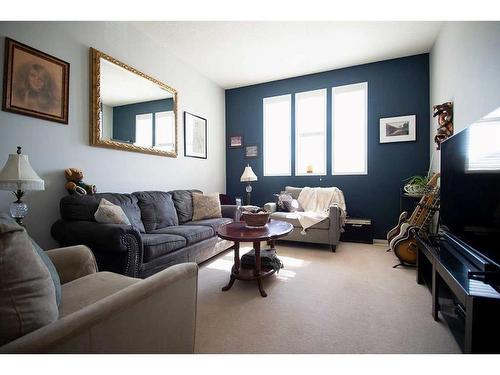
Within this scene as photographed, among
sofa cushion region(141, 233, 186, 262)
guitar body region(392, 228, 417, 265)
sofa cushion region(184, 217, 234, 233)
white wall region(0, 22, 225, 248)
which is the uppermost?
white wall region(0, 22, 225, 248)

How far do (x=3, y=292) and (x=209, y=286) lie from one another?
1.71m

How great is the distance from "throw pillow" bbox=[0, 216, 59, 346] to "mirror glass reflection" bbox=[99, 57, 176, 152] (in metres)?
2.21

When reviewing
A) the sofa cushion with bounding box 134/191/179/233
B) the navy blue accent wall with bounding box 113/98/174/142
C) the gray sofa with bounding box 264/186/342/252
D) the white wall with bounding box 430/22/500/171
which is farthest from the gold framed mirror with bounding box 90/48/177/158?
the white wall with bounding box 430/22/500/171

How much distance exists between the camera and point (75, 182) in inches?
90.4

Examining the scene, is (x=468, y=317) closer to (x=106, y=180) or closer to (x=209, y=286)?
(x=209, y=286)

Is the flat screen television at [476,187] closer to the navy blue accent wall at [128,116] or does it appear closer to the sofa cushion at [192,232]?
the sofa cushion at [192,232]

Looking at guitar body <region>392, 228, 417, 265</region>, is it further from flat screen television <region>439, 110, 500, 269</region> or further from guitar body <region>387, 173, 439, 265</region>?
flat screen television <region>439, 110, 500, 269</region>

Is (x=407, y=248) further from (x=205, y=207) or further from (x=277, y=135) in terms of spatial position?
(x=277, y=135)

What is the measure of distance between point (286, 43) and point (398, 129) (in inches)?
84.9

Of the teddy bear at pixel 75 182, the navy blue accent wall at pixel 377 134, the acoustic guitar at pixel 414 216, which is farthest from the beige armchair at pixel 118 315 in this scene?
the navy blue accent wall at pixel 377 134

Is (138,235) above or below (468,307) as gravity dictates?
above

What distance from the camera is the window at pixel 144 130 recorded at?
10.1ft

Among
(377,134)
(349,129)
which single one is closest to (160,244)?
(349,129)

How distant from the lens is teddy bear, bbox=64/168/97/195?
7.36 ft
